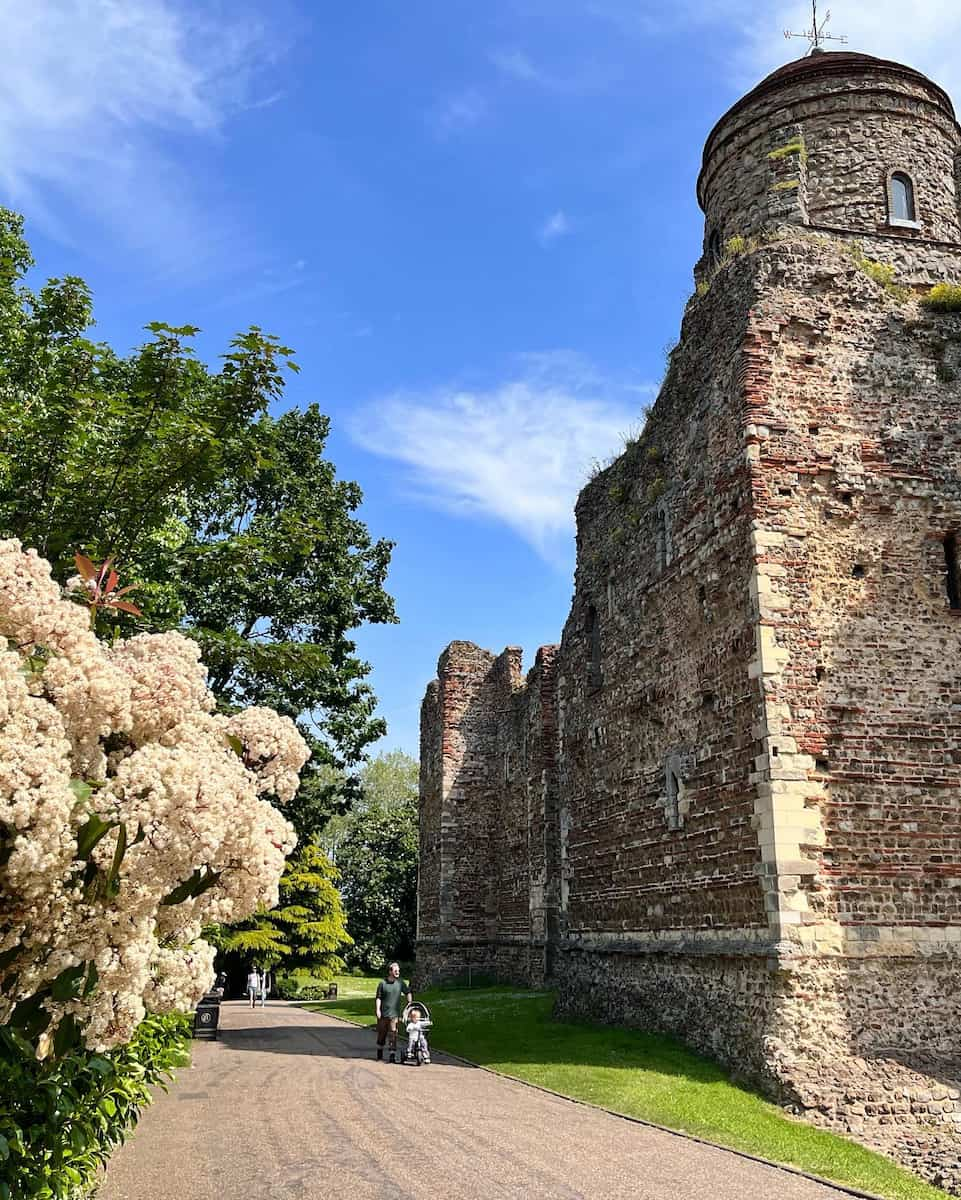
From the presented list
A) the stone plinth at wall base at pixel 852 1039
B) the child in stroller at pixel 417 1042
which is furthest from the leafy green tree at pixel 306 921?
the stone plinth at wall base at pixel 852 1039

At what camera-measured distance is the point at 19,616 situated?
416 centimetres

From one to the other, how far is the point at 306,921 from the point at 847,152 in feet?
83.7

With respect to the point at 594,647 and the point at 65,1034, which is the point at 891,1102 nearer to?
the point at 594,647

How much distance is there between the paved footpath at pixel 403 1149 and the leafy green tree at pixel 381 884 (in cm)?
2903

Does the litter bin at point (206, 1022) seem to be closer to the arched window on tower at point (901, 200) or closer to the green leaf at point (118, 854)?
the green leaf at point (118, 854)

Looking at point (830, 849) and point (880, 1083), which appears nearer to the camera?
point (880, 1083)

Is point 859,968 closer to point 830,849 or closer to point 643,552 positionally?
point 830,849

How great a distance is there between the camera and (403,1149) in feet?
30.3

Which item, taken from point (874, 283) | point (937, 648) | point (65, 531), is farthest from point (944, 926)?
point (65, 531)

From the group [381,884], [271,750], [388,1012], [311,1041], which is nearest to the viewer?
[271,750]

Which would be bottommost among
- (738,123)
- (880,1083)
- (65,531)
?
(880,1083)

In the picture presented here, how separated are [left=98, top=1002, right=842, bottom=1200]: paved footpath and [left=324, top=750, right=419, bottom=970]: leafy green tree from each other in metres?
29.0

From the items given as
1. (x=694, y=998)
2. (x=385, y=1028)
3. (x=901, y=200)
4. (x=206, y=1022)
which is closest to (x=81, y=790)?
(x=694, y=998)

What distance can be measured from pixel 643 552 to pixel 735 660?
4.25 metres
